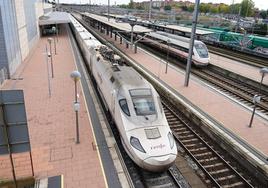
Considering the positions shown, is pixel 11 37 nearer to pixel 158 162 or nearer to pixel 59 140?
pixel 59 140

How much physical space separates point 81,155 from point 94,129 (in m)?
2.38

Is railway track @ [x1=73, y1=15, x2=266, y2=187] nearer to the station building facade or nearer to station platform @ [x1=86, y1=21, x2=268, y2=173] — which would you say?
station platform @ [x1=86, y1=21, x2=268, y2=173]

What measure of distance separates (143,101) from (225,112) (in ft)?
23.9

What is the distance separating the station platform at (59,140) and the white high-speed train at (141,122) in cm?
142

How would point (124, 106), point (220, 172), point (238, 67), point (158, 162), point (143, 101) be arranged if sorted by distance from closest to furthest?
1. point (158, 162)
2. point (124, 106)
3. point (143, 101)
4. point (220, 172)
5. point (238, 67)

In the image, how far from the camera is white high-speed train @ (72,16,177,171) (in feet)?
30.7

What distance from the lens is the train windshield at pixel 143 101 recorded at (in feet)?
35.4

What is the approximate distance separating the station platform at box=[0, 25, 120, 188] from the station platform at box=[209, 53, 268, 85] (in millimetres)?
15226

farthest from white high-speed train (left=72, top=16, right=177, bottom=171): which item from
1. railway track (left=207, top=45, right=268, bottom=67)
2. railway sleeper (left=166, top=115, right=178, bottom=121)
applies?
railway track (left=207, top=45, right=268, bottom=67)

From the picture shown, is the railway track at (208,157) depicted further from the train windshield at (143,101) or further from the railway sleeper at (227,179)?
the train windshield at (143,101)

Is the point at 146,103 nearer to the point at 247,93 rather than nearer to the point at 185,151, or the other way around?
the point at 185,151

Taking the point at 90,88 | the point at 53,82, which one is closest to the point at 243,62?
the point at 90,88

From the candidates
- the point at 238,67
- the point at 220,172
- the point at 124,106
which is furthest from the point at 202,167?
the point at 238,67

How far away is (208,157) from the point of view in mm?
12305
